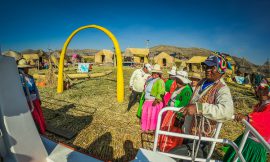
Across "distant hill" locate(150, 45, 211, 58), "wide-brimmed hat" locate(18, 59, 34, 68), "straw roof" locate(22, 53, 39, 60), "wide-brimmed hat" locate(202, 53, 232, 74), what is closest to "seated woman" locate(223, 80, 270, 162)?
"wide-brimmed hat" locate(202, 53, 232, 74)

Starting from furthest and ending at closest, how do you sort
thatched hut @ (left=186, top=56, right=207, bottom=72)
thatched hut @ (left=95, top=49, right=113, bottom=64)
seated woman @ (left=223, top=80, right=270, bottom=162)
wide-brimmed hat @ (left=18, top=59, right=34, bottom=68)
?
1. thatched hut @ (left=95, top=49, right=113, bottom=64)
2. thatched hut @ (left=186, top=56, right=207, bottom=72)
3. wide-brimmed hat @ (left=18, top=59, right=34, bottom=68)
4. seated woman @ (left=223, top=80, right=270, bottom=162)

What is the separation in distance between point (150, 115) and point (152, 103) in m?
0.39

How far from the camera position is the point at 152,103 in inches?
219

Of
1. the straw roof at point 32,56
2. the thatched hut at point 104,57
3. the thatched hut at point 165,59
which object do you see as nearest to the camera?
the straw roof at point 32,56

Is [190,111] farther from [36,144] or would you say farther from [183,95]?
[183,95]

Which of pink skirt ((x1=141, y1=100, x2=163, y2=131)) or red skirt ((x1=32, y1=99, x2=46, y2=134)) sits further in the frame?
pink skirt ((x1=141, y1=100, x2=163, y2=131))

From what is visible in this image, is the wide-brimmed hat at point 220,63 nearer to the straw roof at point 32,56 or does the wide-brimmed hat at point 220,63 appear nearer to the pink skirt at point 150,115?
the pink skirt at point 150,115

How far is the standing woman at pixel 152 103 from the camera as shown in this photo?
215 inches

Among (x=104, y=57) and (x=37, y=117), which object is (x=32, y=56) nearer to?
(x=104, y=57)

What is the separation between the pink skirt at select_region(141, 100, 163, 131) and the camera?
5.54 metres

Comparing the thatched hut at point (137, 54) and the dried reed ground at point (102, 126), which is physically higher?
the thatched hut at point (137, 54)

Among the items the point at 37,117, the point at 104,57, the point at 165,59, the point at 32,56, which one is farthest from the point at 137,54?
the point at 37,117

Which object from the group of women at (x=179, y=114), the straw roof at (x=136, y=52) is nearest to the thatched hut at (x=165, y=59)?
the straw roof at (x=136, y=52)

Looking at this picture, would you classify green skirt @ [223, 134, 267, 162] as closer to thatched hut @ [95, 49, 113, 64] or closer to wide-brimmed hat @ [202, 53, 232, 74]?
wide-brimmed hat @ [202, 53, 232, 74]
